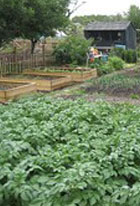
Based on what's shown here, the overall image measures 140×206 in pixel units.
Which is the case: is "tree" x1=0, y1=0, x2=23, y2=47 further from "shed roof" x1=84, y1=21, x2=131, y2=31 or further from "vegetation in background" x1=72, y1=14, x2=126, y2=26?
"vegetation in background" x1=72, y1=14, x2=126, y2=26

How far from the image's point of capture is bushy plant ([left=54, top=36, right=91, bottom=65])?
16.5 metres

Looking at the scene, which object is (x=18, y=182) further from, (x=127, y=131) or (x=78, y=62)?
(x=78, y=62)

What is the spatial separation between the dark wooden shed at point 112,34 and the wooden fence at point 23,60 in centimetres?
1000

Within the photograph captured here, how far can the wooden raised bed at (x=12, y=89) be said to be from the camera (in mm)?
9711

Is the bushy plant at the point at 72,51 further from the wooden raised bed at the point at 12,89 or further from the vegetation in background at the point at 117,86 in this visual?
the wooden raised bed at the point at 12,89

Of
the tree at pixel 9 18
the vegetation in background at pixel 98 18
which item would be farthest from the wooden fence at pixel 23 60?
the vegetation in background at pixel 98 18

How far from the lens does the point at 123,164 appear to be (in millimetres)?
3223

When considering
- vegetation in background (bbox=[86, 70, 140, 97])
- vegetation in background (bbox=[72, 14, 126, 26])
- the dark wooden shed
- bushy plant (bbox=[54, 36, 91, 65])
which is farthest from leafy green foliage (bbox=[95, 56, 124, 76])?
vegetation in background (bbox=[72, 14, 126, 26])

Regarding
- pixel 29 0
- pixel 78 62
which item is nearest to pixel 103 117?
pixel 29 0

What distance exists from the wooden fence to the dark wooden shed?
394 inches

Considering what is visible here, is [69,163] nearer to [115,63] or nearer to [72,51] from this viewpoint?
[72,51]

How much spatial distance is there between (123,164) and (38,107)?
265 cm

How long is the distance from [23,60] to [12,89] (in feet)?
17.2

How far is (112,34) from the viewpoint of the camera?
27.2 m
